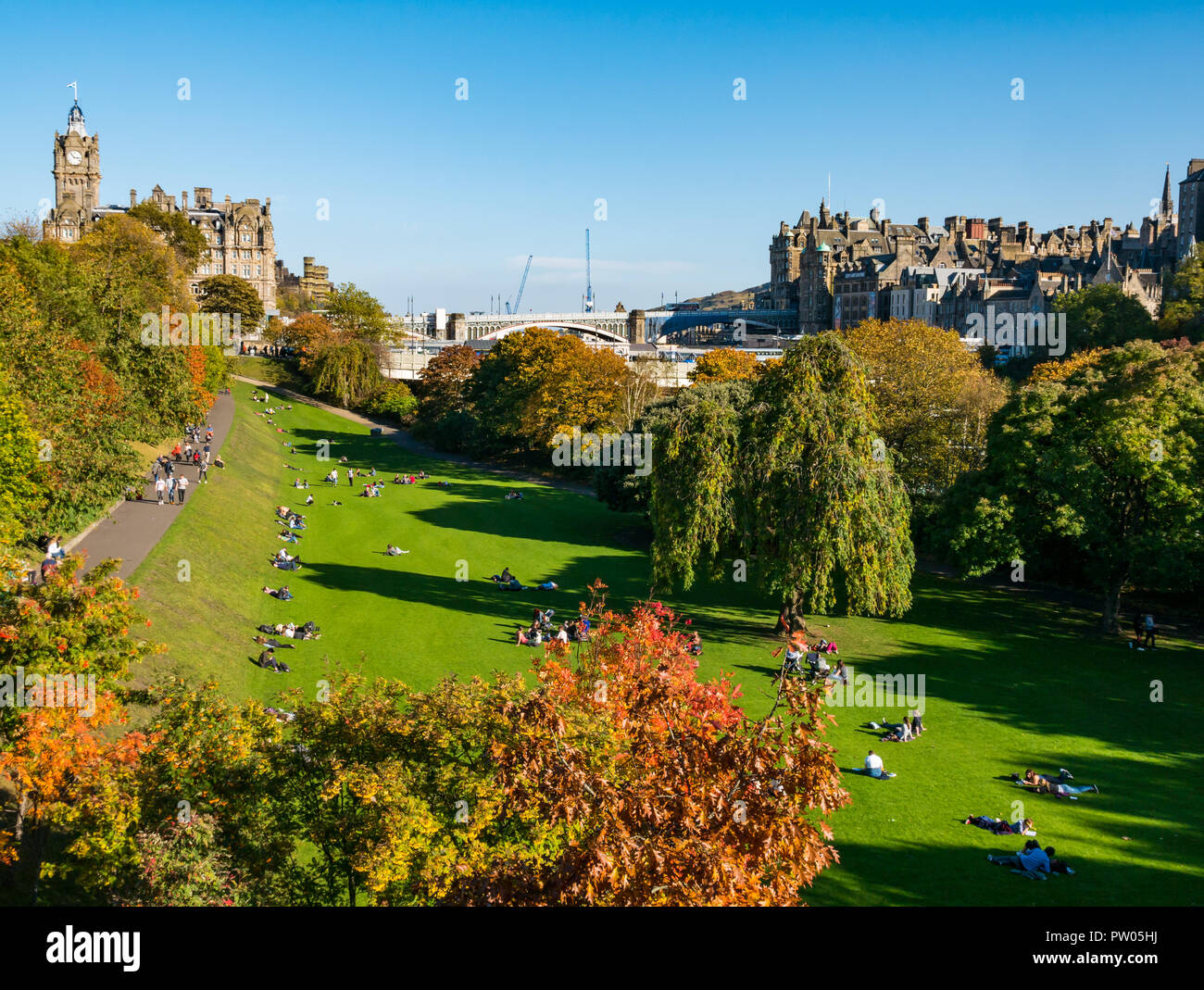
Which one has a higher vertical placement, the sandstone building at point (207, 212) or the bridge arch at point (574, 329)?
the sandstone building at point (207, 212)

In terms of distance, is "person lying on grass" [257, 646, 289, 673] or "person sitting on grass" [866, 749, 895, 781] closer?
"person sitting on grass" [866, 749, 895, 781]

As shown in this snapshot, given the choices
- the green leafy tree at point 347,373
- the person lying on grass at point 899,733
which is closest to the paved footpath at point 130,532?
the person lying on grass at point 899,733

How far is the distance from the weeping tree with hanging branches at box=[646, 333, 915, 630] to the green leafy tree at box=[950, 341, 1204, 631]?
4449 mm

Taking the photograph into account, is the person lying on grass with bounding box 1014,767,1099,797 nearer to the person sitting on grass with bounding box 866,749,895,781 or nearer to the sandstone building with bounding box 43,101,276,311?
the person sitting on grass with bounding box 866,749,895,781

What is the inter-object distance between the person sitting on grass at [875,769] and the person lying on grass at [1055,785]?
9.84 feet

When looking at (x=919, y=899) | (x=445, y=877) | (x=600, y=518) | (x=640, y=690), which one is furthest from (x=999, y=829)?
(x=600, y=518)

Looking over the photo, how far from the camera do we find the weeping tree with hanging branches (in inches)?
1243

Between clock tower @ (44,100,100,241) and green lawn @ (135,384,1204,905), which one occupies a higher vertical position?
clock tower @ (44,100,100,241)

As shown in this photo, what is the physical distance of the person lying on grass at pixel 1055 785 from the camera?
902 inches

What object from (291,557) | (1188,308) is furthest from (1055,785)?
(1188,308)

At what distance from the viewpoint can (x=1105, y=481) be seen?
36.2 m

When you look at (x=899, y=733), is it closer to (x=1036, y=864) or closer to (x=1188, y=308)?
(x=1036, y=864)

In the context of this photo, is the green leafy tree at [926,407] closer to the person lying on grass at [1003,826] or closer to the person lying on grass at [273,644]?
the person lying on grass at [1003,826]

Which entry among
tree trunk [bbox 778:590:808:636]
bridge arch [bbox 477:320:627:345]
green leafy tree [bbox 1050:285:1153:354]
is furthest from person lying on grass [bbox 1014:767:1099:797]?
bridge arch [bbox 477:320:627:345]
